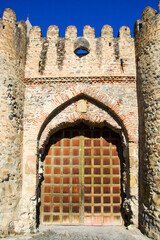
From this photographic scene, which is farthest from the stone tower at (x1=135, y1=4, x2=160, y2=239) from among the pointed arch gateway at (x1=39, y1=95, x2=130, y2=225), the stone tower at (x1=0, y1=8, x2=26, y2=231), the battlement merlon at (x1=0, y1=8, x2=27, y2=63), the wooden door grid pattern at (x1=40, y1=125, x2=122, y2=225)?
the battlement merlon at (x1=0, y1=8, x2=27, y2=63)

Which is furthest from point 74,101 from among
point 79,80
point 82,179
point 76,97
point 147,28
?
point 147,28

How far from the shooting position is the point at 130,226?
520 centimetres

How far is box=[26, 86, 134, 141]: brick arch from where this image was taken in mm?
5621

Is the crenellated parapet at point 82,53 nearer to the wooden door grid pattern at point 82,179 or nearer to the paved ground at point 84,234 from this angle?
the wooden door grid pattern at point 82,179

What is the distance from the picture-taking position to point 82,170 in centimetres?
604

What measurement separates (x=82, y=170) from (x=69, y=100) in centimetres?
198

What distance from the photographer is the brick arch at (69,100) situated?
5621 millimetres

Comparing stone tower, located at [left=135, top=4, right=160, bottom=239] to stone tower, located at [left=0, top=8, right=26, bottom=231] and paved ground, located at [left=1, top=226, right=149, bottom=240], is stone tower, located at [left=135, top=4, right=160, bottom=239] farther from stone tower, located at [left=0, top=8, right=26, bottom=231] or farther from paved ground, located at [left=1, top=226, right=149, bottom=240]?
stone tower, located at [left=0, top=8, right=26, bottom=231]

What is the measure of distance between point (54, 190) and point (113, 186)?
1632mm

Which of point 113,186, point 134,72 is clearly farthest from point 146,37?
point 113,186

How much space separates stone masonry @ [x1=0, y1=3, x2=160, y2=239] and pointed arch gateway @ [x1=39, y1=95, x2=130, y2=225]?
61 millimetres

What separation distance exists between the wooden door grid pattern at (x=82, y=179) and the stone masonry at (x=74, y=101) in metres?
0.31

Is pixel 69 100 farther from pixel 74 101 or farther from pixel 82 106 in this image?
pixel 82 106

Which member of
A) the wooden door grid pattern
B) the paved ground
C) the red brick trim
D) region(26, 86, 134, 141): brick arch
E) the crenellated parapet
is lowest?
the paved ground
